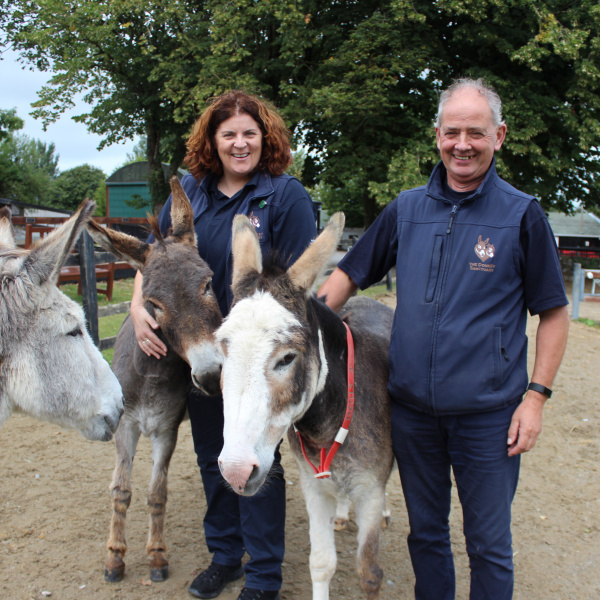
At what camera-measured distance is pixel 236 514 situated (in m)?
3.37

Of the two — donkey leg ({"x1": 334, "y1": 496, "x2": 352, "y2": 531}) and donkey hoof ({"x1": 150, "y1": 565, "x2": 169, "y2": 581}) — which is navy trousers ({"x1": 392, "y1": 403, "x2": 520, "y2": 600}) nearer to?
donkey leg ({"x1": 334, "y1": 496, "x2": 352, "y2": 531})

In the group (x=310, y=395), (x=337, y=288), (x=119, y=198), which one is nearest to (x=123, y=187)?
(x=119, y=198)

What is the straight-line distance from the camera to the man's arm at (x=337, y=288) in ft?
9.49

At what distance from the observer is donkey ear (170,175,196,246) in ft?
10.1

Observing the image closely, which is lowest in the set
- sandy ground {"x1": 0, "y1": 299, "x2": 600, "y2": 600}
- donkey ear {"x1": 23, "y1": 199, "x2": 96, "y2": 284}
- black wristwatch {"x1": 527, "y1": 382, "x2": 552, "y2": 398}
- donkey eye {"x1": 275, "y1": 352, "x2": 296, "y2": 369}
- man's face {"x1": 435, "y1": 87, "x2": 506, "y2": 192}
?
sandy ground {"x1": 0, "y1": 299, "x2": 600, "y2": 600}

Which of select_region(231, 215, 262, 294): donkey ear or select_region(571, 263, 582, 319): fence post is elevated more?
select_region(231, 215, 262, 294): donkey ear

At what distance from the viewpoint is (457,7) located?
1459cm

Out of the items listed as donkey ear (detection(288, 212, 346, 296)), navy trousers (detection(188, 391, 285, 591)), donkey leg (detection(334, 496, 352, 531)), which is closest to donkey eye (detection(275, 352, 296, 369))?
donkey ear (detection(288, 212, 346, 296))

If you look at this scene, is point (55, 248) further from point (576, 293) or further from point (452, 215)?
point (576, 293)

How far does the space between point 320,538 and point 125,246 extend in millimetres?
1940

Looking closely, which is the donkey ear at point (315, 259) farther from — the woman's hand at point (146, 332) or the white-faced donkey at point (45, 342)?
the woman's hand at point (146, 332)

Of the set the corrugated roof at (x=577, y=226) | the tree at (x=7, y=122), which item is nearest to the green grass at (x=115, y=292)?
the tree at (x=7, y=122)

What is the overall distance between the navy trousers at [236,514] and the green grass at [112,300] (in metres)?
4.48

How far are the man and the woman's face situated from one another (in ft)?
3.27
